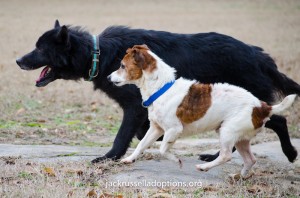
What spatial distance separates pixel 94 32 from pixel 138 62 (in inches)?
623

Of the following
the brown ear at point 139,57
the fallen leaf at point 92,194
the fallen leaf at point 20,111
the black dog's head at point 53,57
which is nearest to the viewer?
the fallen leaf at point 92,194

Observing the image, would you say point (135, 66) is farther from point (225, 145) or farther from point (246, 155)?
point (246, 155)

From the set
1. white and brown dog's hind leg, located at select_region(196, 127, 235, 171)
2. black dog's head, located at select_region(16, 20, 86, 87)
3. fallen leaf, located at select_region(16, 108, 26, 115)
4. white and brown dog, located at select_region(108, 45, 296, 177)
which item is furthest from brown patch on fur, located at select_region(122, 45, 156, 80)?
fallen leaf, located at select_region(16, 108, 26, 115)

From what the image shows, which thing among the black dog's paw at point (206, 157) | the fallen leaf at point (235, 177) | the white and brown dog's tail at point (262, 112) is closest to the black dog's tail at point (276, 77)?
the black dog's paw at point (206, 157)

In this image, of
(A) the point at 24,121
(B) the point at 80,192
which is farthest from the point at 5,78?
(B) the point at 80,192

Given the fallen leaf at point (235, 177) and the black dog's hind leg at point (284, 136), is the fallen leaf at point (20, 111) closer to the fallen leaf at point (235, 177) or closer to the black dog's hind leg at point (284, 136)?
the black dog's hind leg at point (284, 136)

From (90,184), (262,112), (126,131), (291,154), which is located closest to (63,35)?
(126,131)

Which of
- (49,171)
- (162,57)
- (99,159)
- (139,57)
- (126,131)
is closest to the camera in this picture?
(49,171)

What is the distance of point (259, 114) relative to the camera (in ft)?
18.7

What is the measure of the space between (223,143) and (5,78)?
29.5 ft

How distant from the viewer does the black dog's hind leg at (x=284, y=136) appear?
276 inches

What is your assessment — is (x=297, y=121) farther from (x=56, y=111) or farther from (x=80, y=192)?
(x=80, y=192)

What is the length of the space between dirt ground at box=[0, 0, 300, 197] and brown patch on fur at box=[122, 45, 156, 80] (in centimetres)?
190

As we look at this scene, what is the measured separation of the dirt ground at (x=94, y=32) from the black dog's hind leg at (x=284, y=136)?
70.2 inches
